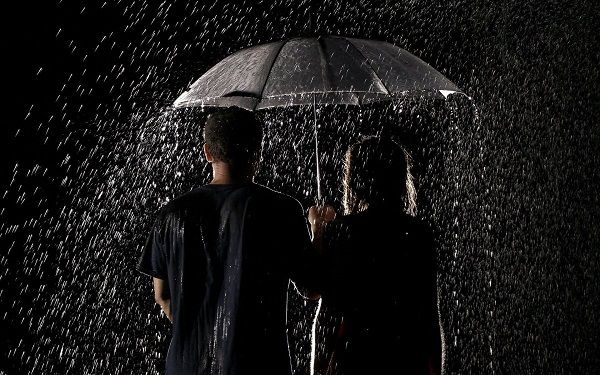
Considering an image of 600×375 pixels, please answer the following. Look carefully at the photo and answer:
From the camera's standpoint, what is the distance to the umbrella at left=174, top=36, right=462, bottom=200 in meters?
3.10

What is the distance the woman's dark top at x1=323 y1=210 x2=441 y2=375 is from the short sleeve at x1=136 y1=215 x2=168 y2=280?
21.8 inches

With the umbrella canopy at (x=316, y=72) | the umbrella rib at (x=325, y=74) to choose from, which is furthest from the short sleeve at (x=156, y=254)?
the umbrella rib at (x=325, y=74)

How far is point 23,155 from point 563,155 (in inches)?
199

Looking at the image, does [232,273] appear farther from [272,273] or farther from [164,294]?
[164,294]

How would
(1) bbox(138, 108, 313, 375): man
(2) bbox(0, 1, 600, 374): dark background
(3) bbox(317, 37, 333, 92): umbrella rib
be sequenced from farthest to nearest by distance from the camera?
(2) bbox(0, 1, 600, 374): dark background, (3) bbox(317, 37, 333, 92): umbrella rib, (1) bbox(138, 108, 313, 375): man

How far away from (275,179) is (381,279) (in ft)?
11.0

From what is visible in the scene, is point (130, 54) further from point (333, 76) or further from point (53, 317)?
point (333, 76)

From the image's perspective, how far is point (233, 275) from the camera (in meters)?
2.41

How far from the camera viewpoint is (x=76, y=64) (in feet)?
15.0

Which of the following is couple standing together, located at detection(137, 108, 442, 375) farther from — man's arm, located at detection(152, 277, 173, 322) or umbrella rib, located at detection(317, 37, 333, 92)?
umbrella rib, located at detection(317, 37, 333, 92)

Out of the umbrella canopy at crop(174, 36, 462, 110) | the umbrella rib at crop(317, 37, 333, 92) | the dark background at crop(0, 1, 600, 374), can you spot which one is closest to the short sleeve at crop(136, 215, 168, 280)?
the umbrella canopy at crop(174, 36, 462, 110)

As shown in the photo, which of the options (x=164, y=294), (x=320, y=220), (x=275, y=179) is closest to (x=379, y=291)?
(x=320, y=220)

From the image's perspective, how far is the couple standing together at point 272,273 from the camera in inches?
95.0

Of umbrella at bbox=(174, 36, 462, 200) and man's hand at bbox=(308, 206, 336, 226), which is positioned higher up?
umbrella at bbox=(174, 36, 462, 200)
